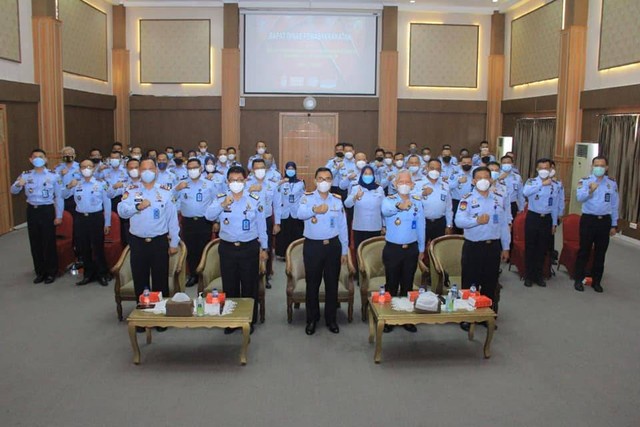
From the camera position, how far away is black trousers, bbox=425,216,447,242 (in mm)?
7688

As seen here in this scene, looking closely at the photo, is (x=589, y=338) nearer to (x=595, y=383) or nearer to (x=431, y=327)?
(x=595, y=383)

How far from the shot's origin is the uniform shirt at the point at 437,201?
24.8 ft

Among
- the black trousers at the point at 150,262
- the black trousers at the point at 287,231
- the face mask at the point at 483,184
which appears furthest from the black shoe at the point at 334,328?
the black trousers at the point at 287,231

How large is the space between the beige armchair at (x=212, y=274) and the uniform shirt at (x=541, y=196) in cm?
380

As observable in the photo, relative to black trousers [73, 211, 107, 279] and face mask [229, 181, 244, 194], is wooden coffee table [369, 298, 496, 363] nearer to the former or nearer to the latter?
face mask [229, 181, 244, 194]

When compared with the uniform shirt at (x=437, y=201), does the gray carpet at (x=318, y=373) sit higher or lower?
lower

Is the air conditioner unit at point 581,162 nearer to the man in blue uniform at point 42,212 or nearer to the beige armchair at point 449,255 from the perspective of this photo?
the beige armchair at point 449,255

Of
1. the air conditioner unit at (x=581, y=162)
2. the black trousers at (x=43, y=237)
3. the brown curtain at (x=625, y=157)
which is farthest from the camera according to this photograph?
the air conditioner unit at (x=581, y=162)

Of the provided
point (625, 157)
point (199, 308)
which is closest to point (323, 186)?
point (199, 308)

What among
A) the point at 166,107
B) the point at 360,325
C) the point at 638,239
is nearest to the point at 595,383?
the point at 360,325

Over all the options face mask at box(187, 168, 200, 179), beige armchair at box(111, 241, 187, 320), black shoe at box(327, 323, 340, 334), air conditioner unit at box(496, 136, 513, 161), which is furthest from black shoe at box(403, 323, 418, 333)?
air conditioner unit at box(496, 136, 513, 161)

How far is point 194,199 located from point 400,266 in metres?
3.04

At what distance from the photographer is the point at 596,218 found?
24.4ft

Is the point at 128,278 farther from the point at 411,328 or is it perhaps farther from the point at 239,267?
the point at 411,328
